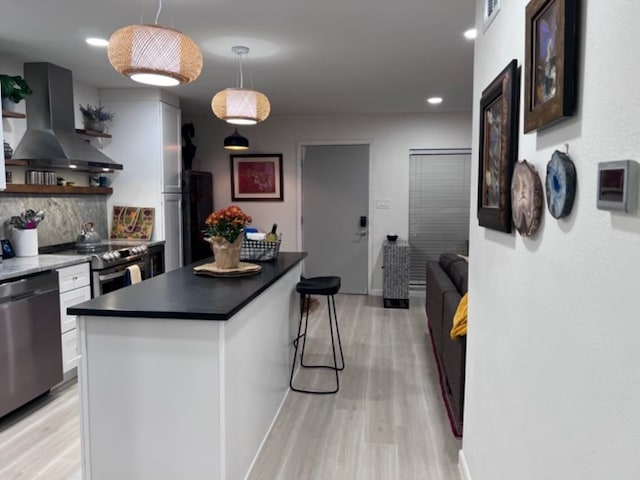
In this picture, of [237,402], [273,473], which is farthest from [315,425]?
[237,402]

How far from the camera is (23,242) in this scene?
357 centimetres

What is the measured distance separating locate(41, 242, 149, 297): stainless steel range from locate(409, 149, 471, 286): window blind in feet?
11.8

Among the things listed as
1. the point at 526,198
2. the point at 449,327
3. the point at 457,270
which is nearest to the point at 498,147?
the point at 526,198

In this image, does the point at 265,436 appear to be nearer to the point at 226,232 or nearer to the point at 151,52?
the point at 226,232

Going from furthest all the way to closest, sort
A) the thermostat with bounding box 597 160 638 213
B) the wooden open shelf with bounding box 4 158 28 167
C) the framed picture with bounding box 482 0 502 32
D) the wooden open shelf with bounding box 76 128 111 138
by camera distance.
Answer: the wooden open shelf with bounding box 76 128 111 138 < the wooden open shelf with bounding box 4 158 28 167 < the framed picture with bounding box 482 0 502 32 < the thermostat with bounding box 597 160 638 213

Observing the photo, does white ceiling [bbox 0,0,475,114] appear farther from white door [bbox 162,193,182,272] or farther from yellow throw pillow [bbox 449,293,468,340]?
yellow throw pillow [bbox 449,293,468,340]

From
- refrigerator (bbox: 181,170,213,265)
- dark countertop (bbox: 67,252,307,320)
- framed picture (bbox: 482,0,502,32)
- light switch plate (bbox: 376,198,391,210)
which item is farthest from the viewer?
light switch plate (bbox: 376,198,391,210)

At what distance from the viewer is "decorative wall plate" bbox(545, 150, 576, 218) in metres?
1.03

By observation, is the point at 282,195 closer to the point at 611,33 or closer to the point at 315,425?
the point at 315,425

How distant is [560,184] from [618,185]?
10.1 inches

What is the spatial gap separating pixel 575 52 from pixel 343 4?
1.99m

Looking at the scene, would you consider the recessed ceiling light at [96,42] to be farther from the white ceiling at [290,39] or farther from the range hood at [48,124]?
the range hood at [48,124]

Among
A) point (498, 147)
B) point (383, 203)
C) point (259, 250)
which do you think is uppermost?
point (498, 147)

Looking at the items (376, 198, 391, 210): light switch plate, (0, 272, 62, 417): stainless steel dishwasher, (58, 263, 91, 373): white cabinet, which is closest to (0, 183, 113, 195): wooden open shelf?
(58, 263, 91, 373): white cabinet
